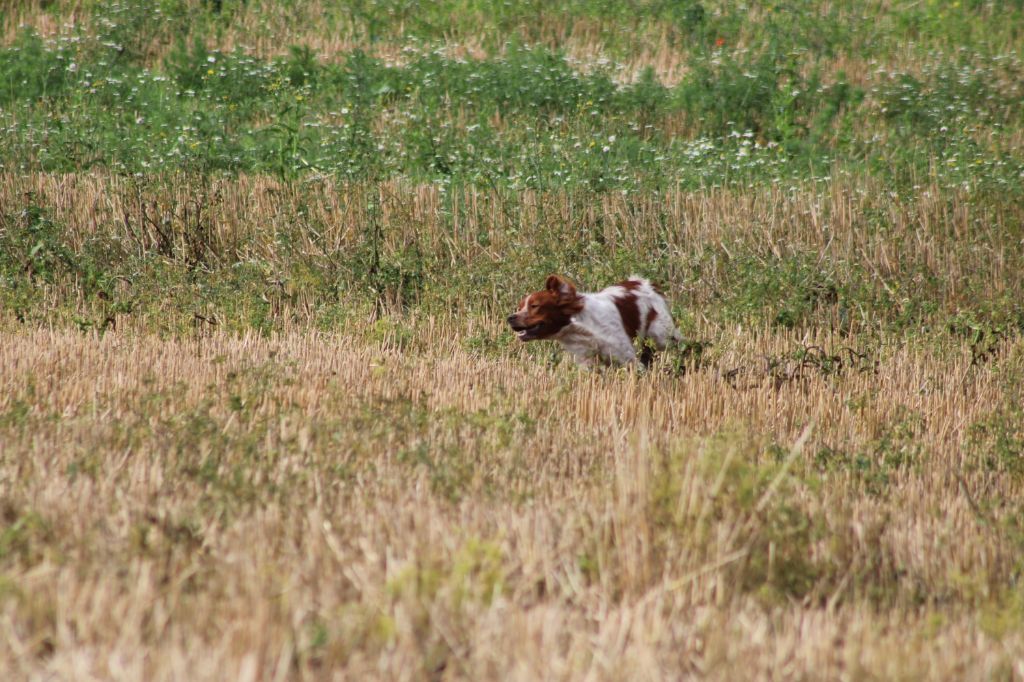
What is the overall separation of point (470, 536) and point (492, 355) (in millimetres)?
3578

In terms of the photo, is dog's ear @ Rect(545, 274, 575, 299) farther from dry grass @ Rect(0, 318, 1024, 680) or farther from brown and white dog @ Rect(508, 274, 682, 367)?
dry grass @ Rect(0, 318, 1024, 680)

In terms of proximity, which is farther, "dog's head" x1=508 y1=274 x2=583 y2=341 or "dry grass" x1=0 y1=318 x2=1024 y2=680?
"dog's head" x1=508 y1=274 x2=583 y2=341

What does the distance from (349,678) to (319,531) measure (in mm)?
778

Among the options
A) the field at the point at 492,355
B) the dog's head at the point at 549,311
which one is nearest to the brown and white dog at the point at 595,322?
the dog's head at the point at 549,311

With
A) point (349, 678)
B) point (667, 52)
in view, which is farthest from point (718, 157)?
point (349, 678)

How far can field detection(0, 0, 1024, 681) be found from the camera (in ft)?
9.53

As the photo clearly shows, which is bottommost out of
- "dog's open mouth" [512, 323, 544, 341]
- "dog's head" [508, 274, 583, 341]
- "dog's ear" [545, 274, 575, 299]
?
"dog's open mouth" [512, 323, 544, 341]

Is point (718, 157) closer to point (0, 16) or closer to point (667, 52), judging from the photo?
point (667, 52)

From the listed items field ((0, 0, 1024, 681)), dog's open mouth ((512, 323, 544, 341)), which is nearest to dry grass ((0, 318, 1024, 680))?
field ((0, 0, 1024, 681))

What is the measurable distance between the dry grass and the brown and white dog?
0.64m

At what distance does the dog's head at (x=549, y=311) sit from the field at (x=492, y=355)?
0.88 feet

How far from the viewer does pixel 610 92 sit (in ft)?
45.8

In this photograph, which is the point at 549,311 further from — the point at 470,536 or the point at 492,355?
the point at 470,536

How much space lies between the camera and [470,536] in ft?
10.7
